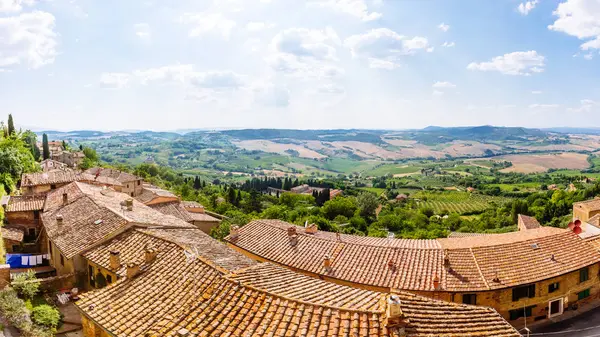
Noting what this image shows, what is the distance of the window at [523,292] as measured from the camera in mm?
27547

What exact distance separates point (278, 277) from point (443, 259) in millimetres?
16939

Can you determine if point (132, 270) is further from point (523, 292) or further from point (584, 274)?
point (584, 274)

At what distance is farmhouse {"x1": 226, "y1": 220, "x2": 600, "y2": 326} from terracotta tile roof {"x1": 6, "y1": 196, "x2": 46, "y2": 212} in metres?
21.1

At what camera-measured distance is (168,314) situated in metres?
14.9

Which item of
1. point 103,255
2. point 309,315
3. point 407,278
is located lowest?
point 407,278

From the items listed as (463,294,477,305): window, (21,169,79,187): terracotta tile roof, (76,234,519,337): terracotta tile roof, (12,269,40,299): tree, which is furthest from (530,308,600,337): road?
(21,169,79,187): terracotta tile roof

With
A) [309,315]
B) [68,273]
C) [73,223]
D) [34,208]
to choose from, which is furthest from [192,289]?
[34,208]

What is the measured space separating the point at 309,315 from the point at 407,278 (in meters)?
17.2

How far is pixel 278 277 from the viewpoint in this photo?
1559 centimetres

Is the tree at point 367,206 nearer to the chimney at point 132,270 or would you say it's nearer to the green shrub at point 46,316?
the green shrub at point 46,316

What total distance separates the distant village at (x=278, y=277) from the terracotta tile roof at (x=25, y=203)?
0.31 ft

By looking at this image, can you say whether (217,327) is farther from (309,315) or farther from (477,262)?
(477,262)

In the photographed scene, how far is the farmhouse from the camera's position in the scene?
88.6 ft

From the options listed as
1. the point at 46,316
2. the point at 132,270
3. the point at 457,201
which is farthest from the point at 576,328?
the point at 457,201
